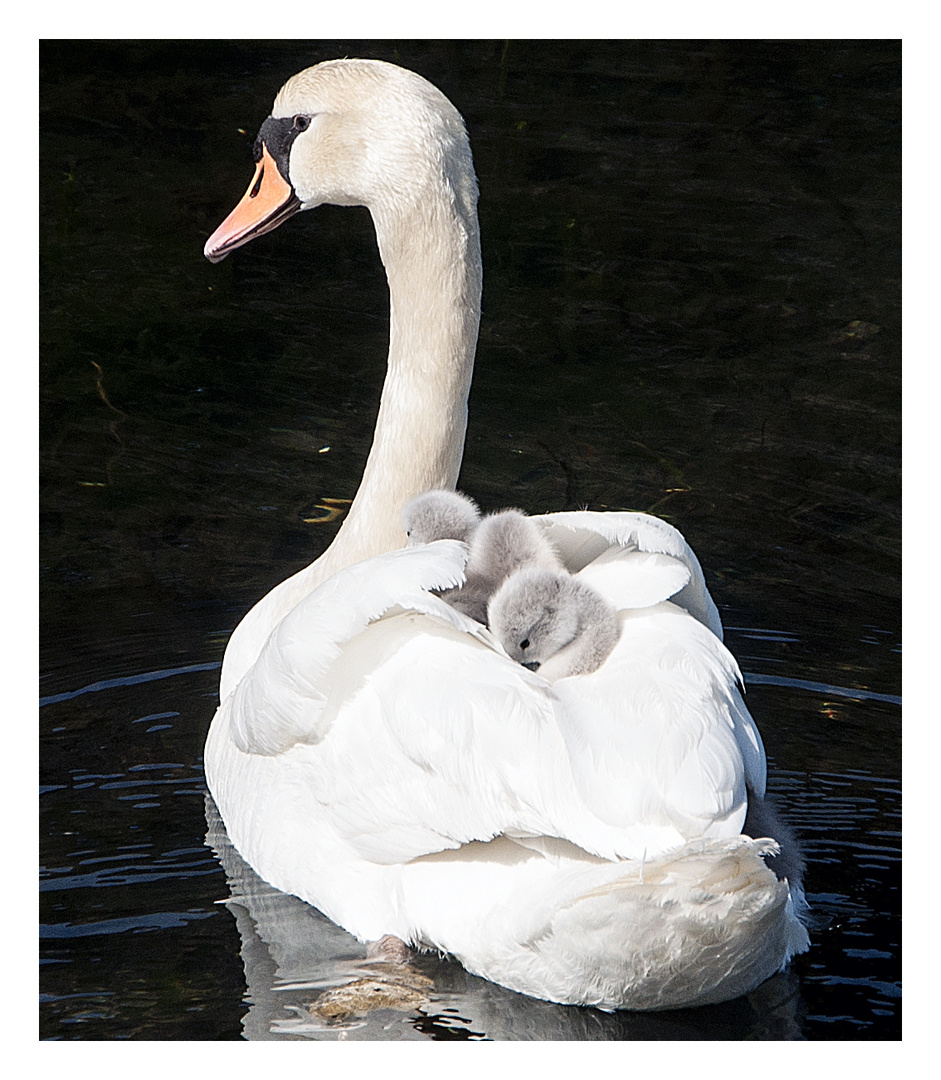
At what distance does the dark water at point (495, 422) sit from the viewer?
14.0ft

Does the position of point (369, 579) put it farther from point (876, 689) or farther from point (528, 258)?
point (528, 258)

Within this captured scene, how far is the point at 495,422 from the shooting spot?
7.64 meters

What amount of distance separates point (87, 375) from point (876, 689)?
4182 millimetres

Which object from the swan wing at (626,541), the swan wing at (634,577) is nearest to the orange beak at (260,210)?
the swan wing at (626,541)

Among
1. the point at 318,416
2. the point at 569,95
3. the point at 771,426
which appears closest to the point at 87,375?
the point at 318,416

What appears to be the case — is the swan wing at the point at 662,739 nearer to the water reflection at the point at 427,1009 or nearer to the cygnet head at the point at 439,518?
the water reflection at the point at 427,1009

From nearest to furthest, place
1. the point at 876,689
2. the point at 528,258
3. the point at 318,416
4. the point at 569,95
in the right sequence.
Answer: the point at 876,689, the point at 318,416, the point at 528,258, the point at 569,95

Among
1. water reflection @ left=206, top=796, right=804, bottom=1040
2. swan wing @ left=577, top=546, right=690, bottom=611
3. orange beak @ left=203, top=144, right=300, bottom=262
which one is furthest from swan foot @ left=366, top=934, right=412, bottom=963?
orange beak @ left=203, top=144, right=300, bottom=262

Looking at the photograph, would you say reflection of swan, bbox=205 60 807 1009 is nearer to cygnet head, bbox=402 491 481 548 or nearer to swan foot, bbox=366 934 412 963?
swan foot, bbox=366 934 412 963

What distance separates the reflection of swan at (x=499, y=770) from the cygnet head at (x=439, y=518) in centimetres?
39

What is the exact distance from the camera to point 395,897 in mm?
4008

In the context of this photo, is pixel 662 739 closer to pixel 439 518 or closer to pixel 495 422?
pixel 439 518

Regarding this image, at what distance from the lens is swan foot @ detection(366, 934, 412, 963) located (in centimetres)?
402

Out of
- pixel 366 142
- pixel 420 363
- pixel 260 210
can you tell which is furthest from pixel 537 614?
pixel 260 210
